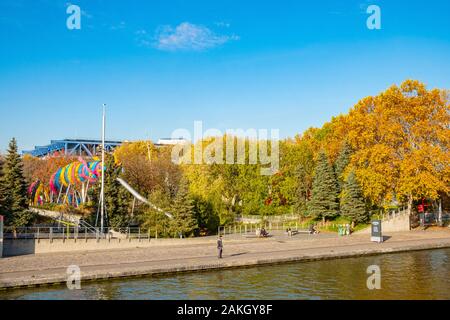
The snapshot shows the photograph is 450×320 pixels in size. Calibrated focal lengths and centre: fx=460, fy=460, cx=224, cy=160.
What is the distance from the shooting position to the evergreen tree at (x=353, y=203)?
147 ft

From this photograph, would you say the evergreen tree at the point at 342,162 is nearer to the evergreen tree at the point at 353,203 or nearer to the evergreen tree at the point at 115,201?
the evergreen tree at the point at 353,203

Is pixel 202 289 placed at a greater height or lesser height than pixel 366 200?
lesser

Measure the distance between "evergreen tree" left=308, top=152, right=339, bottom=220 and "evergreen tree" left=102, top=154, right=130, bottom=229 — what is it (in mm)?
19703

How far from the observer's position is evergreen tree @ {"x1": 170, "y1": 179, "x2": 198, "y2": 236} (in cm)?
3703

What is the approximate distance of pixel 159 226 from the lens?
3691 cm

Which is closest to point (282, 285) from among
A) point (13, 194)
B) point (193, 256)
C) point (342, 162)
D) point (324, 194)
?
point (193, 256)

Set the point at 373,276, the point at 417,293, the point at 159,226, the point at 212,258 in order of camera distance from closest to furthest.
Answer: the point at 417,293 < the point at 373,276 < the point at 212,258 < the point at 159,226

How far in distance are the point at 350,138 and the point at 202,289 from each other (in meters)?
33.4

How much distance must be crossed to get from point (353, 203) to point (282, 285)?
2528cm

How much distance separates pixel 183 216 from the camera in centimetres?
3756

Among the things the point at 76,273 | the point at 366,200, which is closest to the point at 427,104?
the point at 366,200

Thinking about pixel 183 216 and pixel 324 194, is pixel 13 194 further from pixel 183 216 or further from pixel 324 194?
pixel 324 194

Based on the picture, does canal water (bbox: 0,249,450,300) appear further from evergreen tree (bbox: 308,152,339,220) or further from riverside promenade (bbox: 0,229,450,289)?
evergreen tree (bbox: 308,152,339,220)
